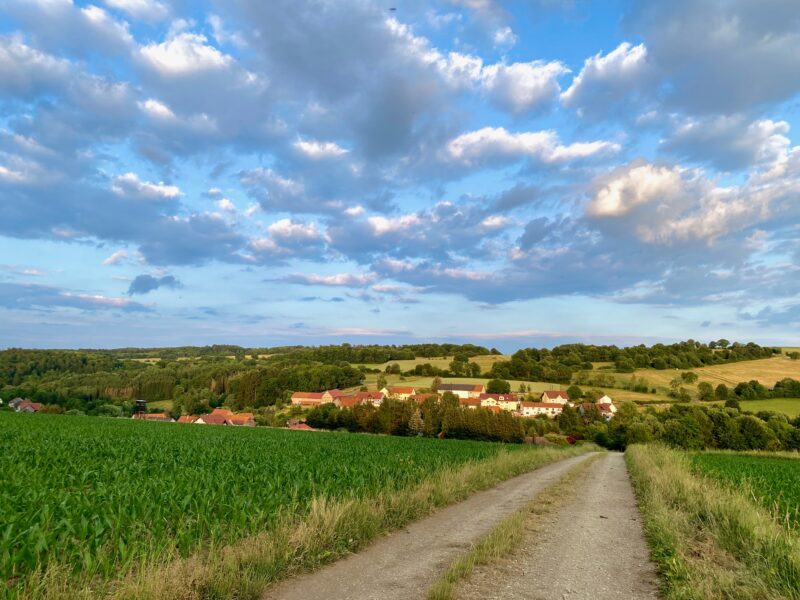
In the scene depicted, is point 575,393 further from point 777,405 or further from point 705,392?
point 777,405

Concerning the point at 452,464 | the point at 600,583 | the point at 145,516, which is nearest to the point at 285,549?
A: the point at 145,516

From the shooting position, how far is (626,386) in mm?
109688

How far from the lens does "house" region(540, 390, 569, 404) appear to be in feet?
341

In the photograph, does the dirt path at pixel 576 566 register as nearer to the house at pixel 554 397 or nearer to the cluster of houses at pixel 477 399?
the cluster of houses at pixel 477 399

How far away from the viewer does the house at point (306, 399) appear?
4272 inches

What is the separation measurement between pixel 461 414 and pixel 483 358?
86494 mm

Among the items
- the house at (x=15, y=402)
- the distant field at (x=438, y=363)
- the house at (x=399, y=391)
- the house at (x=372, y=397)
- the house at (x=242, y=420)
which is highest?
the distant field at (x=438, y=363)

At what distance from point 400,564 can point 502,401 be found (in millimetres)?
104349

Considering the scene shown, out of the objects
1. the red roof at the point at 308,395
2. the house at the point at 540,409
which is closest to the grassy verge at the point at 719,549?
the house at the point at 540,409

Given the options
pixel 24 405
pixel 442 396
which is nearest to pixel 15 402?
pixel 24 405

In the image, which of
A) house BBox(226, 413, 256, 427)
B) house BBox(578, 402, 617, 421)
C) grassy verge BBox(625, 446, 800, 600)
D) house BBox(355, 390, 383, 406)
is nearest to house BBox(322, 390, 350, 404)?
house BBox(355, 390, 383, 406)

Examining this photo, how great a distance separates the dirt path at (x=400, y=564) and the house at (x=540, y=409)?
9338 centimetres

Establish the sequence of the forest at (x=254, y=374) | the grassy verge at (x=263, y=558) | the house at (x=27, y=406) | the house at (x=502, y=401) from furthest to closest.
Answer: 1. the forest at (x=254, y=374)
2. the house at (x=502, y=401)
3. the house at (x=27, y=406)
4. the grassy verge at (x=263, y=558)

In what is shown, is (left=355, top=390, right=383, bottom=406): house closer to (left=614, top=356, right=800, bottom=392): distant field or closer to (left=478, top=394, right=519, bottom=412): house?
(left=478, top=394, right=519, bottom=412): house
